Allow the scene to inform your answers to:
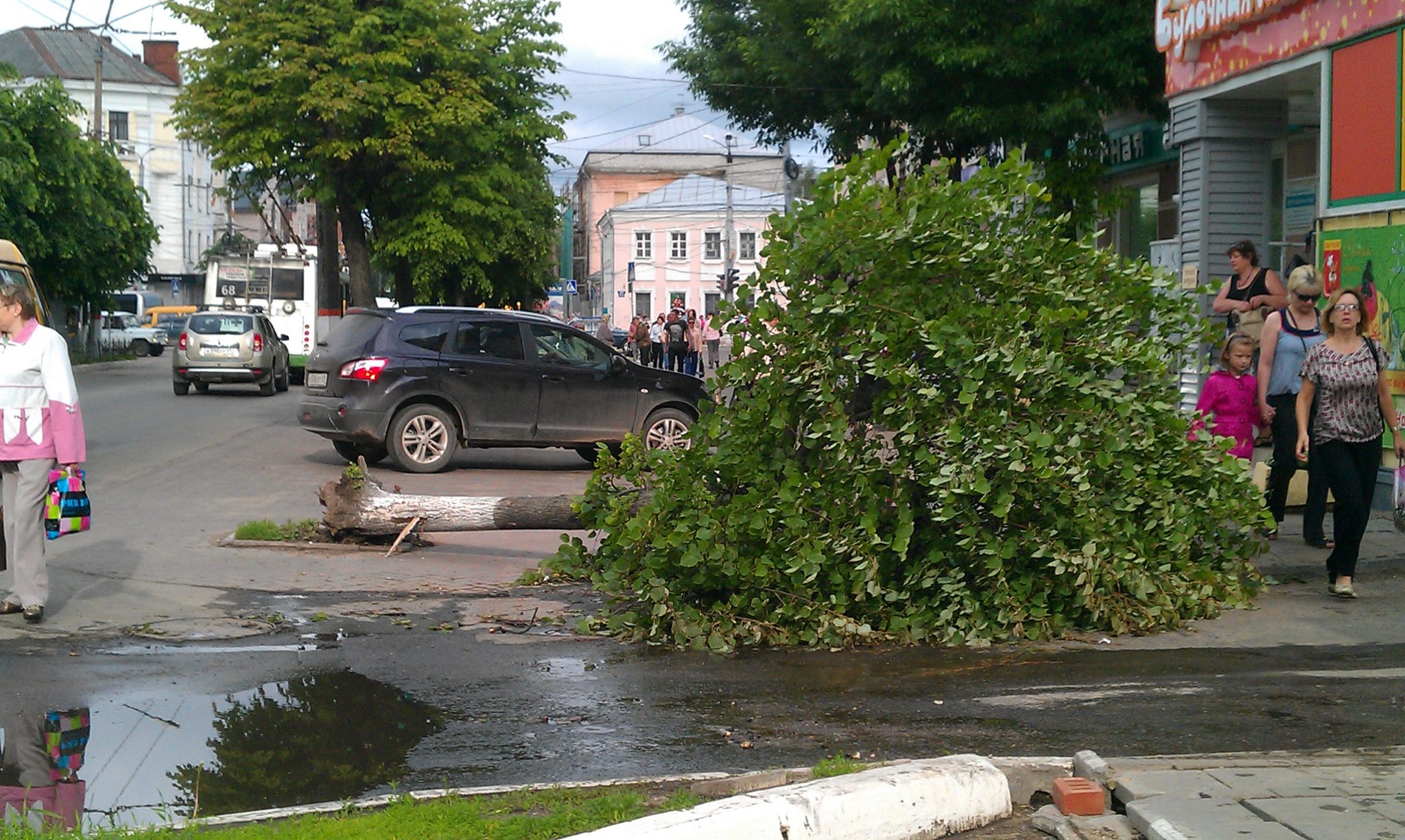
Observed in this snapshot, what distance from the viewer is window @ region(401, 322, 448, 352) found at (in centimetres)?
1545

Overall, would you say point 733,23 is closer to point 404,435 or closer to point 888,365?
point 404,435

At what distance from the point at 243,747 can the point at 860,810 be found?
2.43 metres

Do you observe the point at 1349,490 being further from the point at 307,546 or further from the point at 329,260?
the point at 329,260

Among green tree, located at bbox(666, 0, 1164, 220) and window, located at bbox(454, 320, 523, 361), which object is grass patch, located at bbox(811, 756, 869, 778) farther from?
green tree, located at bbox(666, 0, 1164, 220)

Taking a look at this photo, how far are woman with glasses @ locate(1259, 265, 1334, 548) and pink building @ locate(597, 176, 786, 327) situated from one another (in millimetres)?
74708

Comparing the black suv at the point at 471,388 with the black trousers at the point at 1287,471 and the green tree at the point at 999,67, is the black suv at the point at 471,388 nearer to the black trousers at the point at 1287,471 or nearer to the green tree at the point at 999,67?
the green tree at the point at 999,67

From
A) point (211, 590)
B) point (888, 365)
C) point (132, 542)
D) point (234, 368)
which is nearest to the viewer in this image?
point (888, 365)

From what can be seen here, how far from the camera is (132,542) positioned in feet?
33.4

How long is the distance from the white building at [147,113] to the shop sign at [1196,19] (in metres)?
68.1

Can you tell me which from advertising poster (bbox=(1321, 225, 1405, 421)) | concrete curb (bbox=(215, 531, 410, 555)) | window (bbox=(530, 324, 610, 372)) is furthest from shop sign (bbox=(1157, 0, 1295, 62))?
concrete curb (bbox=(215, 531, 410, 555))

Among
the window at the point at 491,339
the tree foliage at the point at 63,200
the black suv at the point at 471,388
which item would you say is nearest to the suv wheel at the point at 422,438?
the black suv at the point at 471,388

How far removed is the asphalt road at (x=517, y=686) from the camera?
5176 mm

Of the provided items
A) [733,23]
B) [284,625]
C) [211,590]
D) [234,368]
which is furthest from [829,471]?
[234,368]

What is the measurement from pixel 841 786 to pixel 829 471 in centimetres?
319
